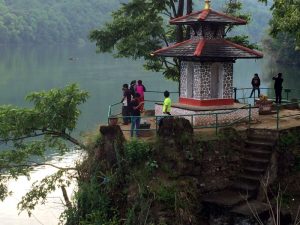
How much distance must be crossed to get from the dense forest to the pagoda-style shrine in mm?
140112

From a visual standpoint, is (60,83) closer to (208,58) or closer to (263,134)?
(208,58)

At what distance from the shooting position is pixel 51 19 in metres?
174

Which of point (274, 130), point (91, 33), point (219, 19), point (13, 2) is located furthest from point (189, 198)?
point (13, 2)

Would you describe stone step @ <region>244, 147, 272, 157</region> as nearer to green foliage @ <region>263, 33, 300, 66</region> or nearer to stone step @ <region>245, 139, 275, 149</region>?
stone step @ <region>245, 139, 275, 149</region>

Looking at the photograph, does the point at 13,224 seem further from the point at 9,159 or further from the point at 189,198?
the point at 189,198

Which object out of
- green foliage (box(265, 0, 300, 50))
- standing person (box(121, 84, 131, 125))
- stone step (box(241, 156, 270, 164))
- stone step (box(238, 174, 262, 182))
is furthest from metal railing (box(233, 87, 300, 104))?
stone step (box(238, 174, 262, 182))

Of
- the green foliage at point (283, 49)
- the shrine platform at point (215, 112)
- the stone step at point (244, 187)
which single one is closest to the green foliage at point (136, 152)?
the shrine platform at point (215, 112)

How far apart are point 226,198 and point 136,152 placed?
11.5ft

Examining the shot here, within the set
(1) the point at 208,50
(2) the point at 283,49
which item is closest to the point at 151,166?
(1) the point at 208,50

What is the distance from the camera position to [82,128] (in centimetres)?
4753

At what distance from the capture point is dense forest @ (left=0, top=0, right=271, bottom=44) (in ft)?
534

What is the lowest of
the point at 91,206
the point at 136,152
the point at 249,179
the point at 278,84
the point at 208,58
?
the point at 91,206

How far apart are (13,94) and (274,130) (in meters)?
56.7

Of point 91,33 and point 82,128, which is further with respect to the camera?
point 82,128
